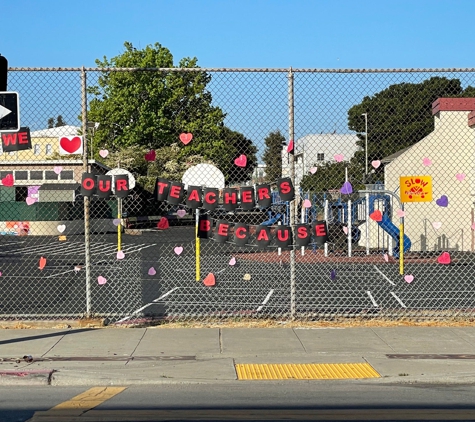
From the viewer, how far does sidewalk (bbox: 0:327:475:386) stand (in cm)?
743

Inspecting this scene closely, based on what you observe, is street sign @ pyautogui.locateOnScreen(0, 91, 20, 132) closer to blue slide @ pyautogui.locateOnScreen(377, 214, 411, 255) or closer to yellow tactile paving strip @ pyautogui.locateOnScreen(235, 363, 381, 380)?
yellow tactile paving strip @ pyautogui.locateOnScreen(235, 363, 381, 380)

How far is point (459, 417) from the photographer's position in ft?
19.8

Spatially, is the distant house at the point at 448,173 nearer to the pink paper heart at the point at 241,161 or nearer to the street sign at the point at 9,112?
the pink paper heart at the point at 241,161

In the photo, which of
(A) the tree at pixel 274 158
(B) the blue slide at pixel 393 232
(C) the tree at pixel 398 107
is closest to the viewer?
(A) the tree at pixel 274 158

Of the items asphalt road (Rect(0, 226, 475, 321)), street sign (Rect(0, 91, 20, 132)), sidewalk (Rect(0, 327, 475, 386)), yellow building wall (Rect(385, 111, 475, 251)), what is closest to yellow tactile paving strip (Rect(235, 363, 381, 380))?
sidewalk (Rect(0, 327, 475, 386))

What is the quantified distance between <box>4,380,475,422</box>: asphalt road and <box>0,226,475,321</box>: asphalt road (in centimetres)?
284

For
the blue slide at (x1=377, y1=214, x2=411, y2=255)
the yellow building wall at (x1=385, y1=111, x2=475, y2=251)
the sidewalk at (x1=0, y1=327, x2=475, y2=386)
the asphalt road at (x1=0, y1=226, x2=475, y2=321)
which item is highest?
the yellow building wall at (x1=385, y1=111, x2=475, y2=251)

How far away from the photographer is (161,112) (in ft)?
72.9

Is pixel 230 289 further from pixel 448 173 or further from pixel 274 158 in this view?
pixel 448 173

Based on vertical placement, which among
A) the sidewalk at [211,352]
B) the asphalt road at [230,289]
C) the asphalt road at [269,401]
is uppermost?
the sidewalk at [211,352]

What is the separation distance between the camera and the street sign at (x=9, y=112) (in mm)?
8461

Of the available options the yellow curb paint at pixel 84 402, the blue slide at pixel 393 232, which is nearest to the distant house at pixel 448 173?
the blue slide at pixel 393 232

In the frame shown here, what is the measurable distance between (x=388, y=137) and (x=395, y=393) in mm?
5536

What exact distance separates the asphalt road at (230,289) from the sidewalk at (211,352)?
73cm
